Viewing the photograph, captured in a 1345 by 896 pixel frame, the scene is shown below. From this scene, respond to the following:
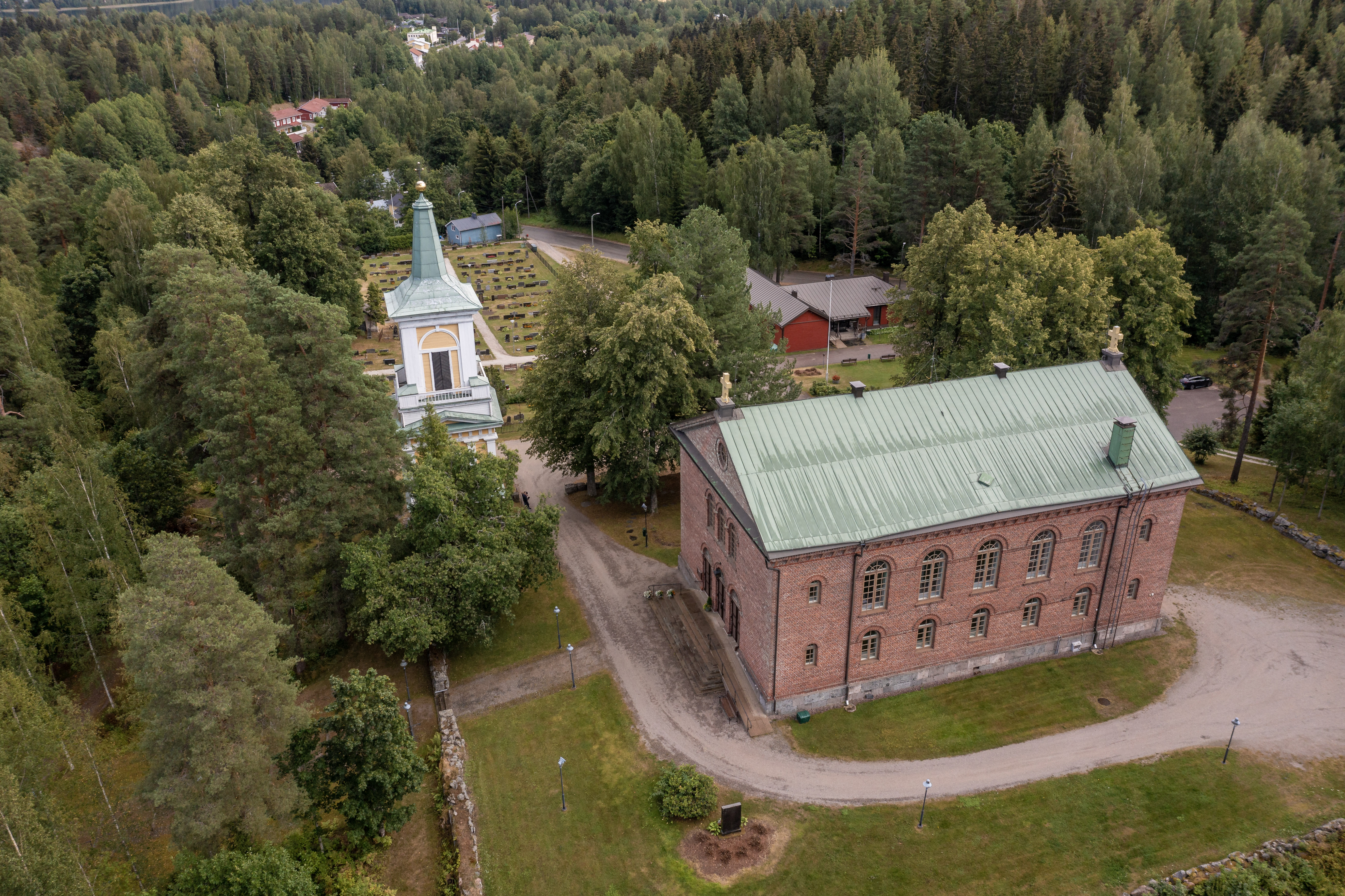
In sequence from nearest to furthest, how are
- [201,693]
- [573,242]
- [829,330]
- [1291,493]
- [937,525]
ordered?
1. [201,693]
2. [937,525]
3. [1291,493]
4. [829,330]
5. [573,242]

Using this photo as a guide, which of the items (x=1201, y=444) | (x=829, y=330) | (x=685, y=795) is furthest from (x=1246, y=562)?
(x=829, y=330)

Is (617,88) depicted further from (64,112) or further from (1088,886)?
(1088,886)

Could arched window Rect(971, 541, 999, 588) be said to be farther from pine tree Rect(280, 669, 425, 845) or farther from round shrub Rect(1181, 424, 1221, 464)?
round shrub Rect(1181, 424, 1221, 464)

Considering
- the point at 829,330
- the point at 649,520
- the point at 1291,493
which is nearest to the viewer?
the point at 649,520

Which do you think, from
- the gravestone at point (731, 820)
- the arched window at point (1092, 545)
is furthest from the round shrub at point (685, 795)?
the arched window at point (1092, 545)

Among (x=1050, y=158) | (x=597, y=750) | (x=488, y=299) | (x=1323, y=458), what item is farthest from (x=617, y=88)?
(x=597, y=750)

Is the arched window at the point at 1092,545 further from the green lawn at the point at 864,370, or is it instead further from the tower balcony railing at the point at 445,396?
the green lawn at the point at 864,370

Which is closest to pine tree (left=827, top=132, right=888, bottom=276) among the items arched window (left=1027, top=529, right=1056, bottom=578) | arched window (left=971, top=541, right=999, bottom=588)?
arched window (left=1027, top=529, right=1056, bottom=578)

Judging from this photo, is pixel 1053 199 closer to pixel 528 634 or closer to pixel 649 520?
pixel 649 520
